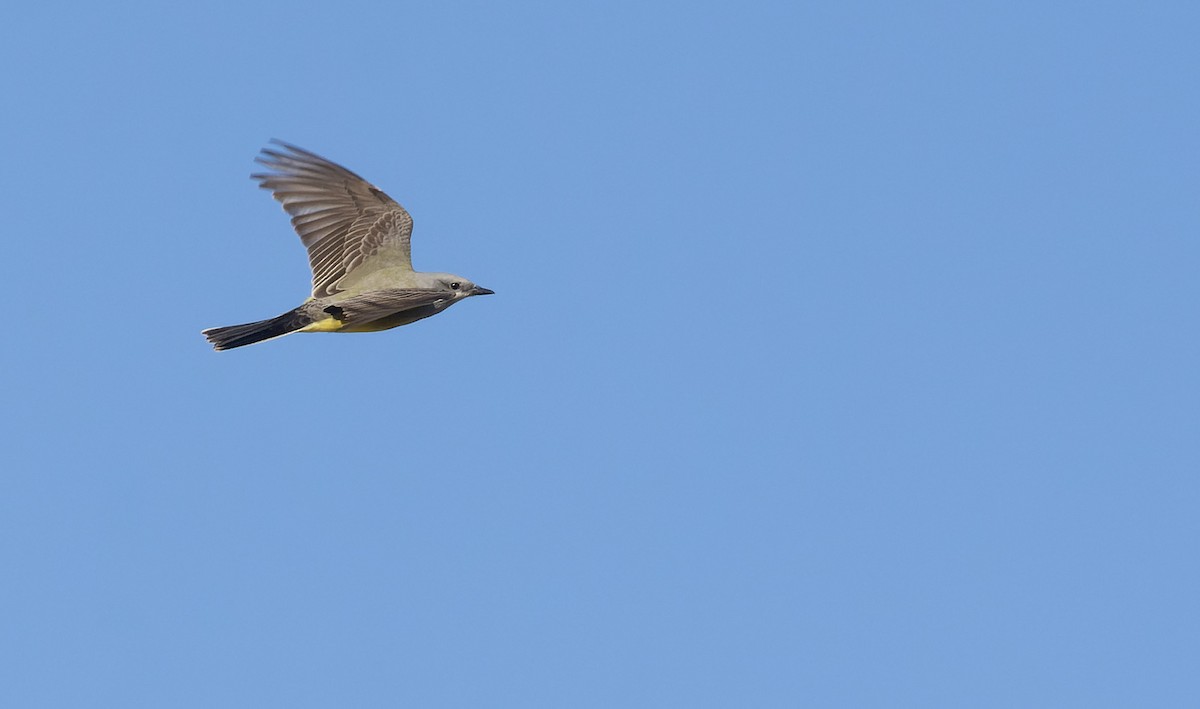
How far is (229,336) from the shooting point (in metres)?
17.7

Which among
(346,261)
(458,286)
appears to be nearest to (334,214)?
(346,261)

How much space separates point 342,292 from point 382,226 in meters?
1.33

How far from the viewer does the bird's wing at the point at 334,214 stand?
19.2m

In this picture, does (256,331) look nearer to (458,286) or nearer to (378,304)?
(378,304)

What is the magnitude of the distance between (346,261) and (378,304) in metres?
1.76

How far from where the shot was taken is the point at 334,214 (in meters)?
19.7

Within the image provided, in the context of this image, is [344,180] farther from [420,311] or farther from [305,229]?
[420,311]

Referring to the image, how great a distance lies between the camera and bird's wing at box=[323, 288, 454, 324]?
17.6 meters

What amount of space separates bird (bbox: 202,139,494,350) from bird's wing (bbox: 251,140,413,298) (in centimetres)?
1

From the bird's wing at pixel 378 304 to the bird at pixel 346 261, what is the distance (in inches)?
0.5

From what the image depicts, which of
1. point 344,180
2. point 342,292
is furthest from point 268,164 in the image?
point 342,292

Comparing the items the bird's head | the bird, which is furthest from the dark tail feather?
the bird's head

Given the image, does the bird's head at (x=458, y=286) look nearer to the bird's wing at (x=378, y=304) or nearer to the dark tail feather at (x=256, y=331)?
the bird's wing at (x=378, y=304)

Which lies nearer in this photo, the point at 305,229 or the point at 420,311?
the point at 420,311
